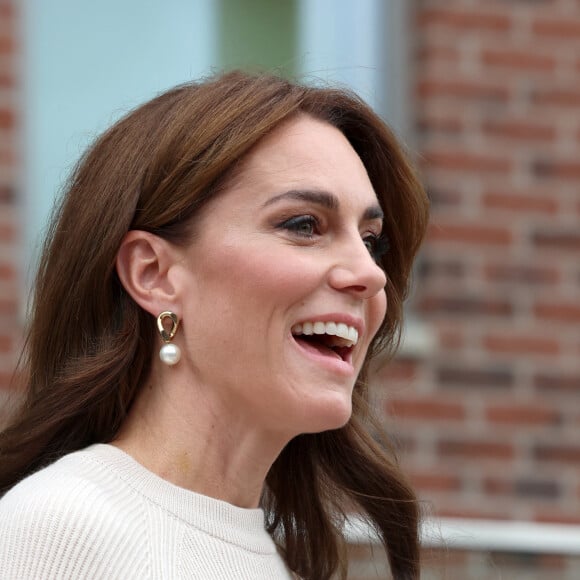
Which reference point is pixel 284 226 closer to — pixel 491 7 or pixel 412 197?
pixel 412 197

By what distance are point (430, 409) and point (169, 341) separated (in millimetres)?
2818

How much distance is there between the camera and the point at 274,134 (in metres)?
2.90

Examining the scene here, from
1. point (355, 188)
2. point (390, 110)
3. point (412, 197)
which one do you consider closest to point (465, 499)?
point (390, 110)

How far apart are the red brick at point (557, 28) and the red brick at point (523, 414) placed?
136cm

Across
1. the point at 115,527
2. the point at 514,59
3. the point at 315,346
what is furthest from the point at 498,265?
the point at 115,527

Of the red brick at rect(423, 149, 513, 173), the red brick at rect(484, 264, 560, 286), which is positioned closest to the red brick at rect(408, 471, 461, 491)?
the red brick at rect(484, 264, 560, 286)

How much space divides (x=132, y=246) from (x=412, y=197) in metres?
0.68

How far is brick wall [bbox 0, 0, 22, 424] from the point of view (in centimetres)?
536

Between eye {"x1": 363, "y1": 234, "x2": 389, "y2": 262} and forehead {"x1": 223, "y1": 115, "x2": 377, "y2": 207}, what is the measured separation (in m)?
0.10

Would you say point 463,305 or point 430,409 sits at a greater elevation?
point 463,305

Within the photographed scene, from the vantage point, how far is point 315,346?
2.84 metres

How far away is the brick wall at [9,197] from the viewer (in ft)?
17.6

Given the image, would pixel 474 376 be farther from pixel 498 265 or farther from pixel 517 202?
pixel 517 202

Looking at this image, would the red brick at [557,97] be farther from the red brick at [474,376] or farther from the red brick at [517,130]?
the red brick at [474,376]
